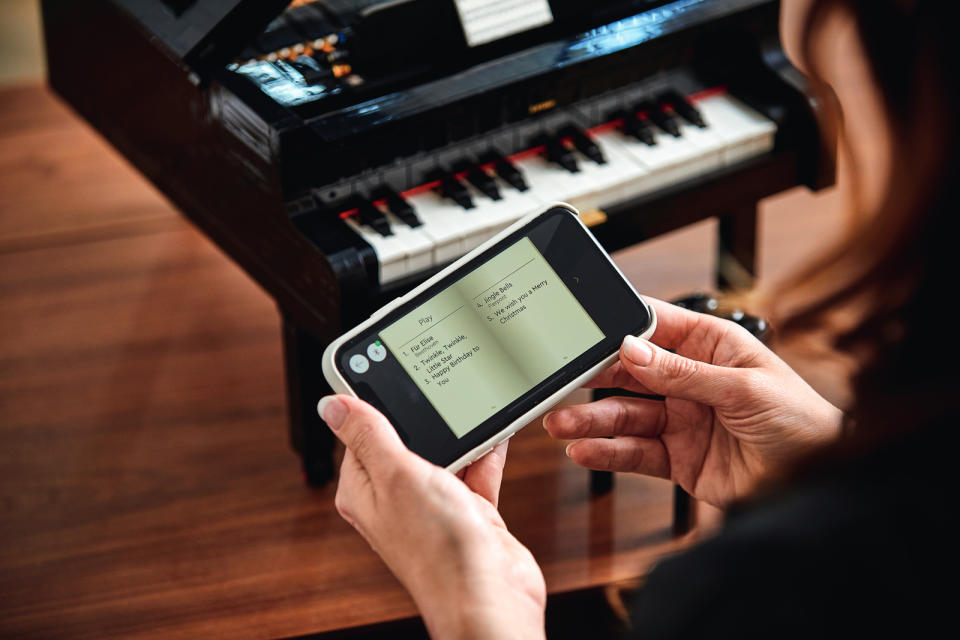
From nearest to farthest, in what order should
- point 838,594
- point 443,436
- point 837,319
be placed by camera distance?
point 838,594, point 837,319, point 443,436

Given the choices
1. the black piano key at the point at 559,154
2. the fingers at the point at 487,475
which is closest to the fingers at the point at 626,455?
the fingers at the point at 487,475

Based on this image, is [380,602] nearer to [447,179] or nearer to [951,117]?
[447,179]

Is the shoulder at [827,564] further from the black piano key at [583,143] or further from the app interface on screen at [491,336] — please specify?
the black piano key at [583,143]

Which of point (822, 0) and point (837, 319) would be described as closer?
point (822, 0)

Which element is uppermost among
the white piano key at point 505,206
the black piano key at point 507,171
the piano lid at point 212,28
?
the piano lid at point 212,28

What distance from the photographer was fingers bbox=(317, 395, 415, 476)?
0.96 m

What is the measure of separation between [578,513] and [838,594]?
41.3 inches

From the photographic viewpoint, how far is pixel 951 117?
2.05ft

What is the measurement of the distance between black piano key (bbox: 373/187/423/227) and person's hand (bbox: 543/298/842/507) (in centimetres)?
38

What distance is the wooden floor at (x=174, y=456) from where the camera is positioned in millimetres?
1524

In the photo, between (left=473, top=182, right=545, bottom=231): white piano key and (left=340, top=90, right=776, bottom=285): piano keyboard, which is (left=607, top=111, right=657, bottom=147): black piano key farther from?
(left=473, top=182, right=545, bottom=231): white piano key

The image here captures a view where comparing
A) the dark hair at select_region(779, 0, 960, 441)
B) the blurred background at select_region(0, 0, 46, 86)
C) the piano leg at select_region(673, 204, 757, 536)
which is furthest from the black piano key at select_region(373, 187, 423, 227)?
the blurred background at select_region(0, 0, 46, 86)

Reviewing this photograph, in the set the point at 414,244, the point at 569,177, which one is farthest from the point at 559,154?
the point at 414,244

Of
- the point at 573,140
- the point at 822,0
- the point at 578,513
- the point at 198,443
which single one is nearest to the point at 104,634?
the point at 198,443
